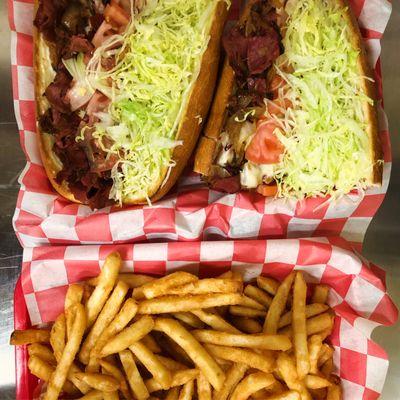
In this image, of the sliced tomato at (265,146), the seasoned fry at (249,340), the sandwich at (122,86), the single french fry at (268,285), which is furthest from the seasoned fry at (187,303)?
the sliced tomato at (265,146)

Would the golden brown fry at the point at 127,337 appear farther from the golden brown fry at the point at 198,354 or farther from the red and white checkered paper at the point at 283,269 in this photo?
the red and white checkered paper at the point at 283,269

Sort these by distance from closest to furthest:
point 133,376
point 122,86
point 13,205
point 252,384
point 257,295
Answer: point 252,384
point 133,376
point 122,86
point 257,295
point 13,205

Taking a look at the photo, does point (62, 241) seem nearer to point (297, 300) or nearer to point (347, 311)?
point (297, 300)

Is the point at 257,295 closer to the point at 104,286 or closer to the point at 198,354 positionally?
the point at 198,354

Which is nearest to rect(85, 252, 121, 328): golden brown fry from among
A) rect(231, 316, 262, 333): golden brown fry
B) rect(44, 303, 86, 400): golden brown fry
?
rect(44, 303, 86, 400): golden brown fry

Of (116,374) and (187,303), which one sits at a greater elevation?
(187,303)

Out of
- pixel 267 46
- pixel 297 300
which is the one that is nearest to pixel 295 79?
pixel 267 46

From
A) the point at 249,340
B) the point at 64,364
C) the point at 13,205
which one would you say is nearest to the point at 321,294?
the point at 249,340
